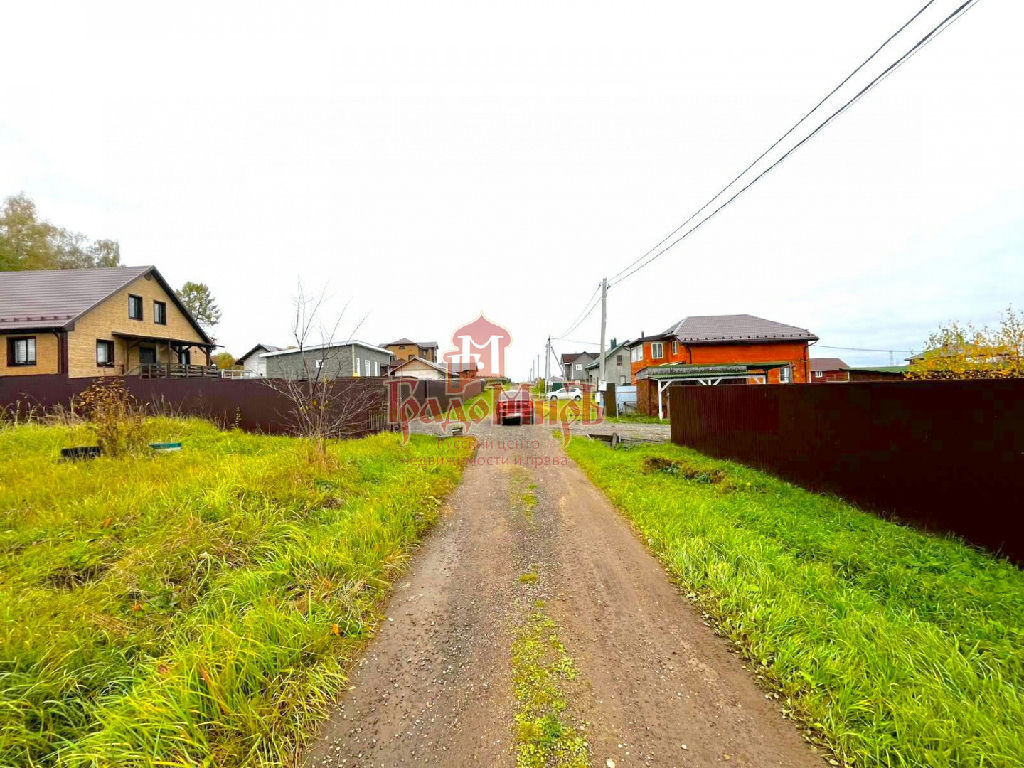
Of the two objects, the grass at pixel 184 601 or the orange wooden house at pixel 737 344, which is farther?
the orange wooden house at pixel 737 344

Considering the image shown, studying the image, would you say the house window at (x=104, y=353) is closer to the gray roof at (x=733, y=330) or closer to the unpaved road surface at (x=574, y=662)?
the unpaved road surface at (x=574, y=662)

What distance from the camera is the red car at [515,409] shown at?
15945 millimetres

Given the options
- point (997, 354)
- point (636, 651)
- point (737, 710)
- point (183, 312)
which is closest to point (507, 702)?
point (636, 651)

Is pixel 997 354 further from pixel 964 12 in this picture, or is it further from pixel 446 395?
pixel 446 395

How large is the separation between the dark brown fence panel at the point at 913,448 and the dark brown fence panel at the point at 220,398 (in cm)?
914

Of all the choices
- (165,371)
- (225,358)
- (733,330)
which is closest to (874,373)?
(733,330)

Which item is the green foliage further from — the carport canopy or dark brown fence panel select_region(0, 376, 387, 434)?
the carport canopy

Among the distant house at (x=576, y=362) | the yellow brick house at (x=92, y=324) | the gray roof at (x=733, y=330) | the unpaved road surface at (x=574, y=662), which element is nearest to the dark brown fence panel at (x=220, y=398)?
the yellow brick house at (x=92, y=324)

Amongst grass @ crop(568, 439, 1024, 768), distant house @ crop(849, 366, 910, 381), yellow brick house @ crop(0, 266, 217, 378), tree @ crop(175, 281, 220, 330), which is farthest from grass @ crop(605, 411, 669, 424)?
tree @ crop(175, 281, 220, 330)

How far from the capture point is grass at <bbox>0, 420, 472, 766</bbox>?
6.27 ft

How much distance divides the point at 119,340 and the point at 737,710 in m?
27.3

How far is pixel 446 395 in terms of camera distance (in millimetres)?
23875

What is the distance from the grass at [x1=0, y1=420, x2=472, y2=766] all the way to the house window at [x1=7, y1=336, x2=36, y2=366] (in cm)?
1659

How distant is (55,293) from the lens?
1828 cm
